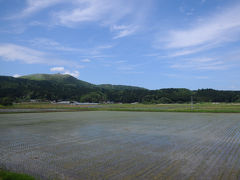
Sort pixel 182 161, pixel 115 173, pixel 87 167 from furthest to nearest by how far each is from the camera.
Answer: pixel 182 161 → pixel 87 167 → pixel 115 173

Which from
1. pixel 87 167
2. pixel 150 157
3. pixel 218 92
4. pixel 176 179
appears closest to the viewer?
pixel 176 179

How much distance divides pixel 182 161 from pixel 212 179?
154 cm

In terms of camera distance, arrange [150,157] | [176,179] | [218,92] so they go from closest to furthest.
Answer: [176,179]
[150,157]
[218,92]

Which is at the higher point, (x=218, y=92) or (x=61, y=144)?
(x=218, y=92)

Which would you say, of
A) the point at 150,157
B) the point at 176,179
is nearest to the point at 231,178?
the point at 176,179

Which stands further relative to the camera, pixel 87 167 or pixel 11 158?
pixel 11 158

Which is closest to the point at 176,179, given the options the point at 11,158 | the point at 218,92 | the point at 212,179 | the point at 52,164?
the point at 212,179

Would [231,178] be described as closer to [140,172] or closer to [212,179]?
[212,179]

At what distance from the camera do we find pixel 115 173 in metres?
5.10

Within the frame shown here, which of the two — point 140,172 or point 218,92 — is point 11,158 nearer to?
point 140,172

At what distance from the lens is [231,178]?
187 inches

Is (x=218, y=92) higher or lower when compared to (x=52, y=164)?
higher

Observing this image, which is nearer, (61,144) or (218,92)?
(61,144)

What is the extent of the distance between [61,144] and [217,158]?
6564mm
